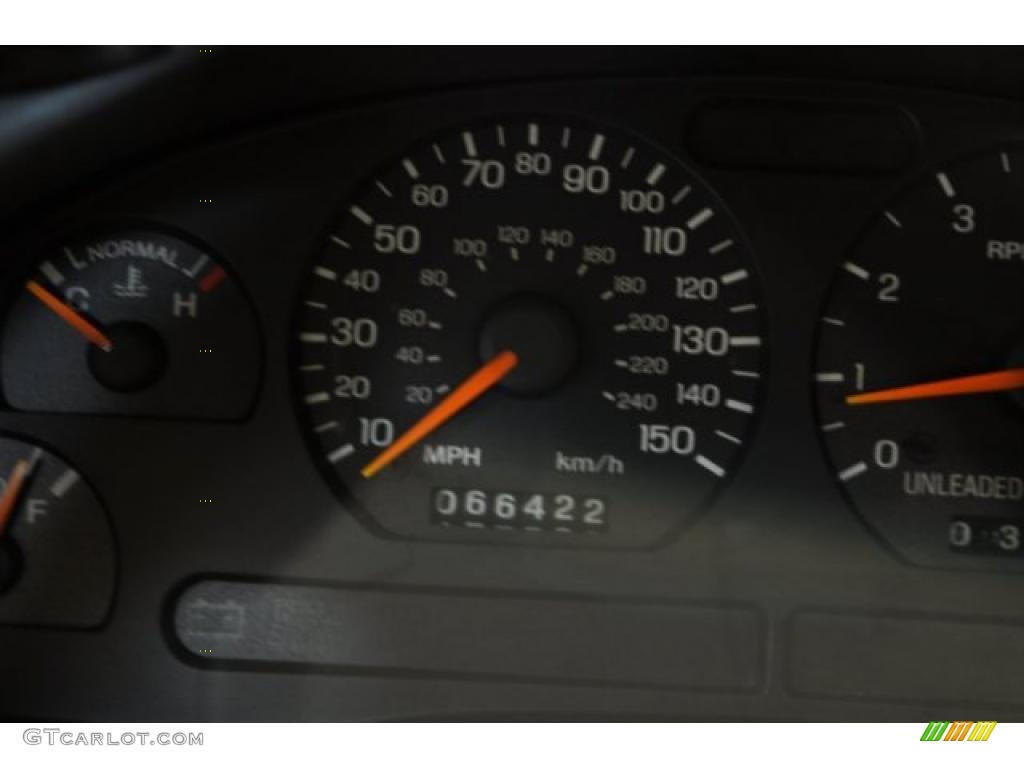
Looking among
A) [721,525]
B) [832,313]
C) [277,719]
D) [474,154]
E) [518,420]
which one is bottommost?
[277,719]

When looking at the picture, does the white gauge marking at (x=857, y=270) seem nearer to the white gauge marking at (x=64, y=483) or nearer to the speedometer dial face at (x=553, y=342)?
the speedometer dial face at (x=553, y=342)

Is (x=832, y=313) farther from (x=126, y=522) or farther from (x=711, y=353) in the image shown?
(x=126, y=522)

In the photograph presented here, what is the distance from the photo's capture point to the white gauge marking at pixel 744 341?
2424 millimetres

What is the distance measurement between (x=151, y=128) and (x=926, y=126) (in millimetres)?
1196

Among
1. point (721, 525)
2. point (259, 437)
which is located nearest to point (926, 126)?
point (721, 525)

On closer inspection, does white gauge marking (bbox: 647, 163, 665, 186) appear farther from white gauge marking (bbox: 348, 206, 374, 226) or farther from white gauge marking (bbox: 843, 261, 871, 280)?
white gauge marking (bbox: 348, 206, 374, 226)

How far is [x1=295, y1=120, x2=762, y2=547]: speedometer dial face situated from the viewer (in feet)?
7.91

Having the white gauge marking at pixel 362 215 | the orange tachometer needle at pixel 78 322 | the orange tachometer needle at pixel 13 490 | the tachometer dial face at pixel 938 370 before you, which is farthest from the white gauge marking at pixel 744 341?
the orange tachometer needle at pixel 13 490

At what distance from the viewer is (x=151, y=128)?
7.93 feet
